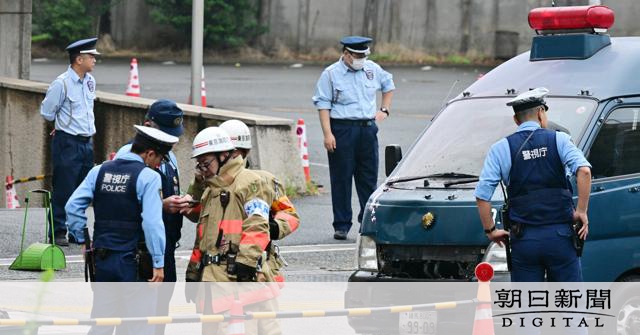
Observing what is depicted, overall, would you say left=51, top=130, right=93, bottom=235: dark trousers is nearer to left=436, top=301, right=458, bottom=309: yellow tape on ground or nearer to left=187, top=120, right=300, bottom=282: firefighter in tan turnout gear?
left=187, top=120, right=300, bottom=282: firefighter in tan turnout gear

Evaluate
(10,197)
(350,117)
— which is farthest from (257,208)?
(10,197)

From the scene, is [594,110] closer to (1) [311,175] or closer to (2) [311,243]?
(2) [311,243]

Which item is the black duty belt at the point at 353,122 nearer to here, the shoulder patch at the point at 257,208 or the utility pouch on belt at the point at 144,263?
the utility pouch on belt at the point at 144,263

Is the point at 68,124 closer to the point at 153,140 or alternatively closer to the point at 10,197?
the point at 153,140

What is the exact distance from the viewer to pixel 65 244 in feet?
44.7

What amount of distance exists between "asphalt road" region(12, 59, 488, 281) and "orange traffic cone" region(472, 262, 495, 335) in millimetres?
2963

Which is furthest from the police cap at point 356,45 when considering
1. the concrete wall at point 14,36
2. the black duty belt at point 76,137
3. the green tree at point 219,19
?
the green tree at point 219,19

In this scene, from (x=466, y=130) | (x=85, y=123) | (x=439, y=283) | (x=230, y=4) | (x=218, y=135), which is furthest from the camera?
(x=230, y=4)

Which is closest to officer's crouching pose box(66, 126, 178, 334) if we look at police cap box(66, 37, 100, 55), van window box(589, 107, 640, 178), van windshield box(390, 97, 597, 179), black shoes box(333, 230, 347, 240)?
van windshield box(390, 97, 597, 179)

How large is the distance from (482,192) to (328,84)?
5423mm

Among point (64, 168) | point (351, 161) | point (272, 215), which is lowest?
point (64, 168)

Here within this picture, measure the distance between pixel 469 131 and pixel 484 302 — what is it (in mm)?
2064

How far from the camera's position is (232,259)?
25.6ft

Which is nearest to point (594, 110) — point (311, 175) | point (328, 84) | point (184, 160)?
point (328, 84)
